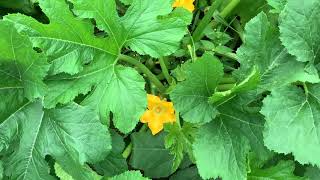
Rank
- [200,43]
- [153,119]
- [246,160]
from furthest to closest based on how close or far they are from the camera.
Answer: [200,43] < [153,119] < [246,160]

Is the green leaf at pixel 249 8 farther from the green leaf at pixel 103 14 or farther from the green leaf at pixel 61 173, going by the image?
the green leaf at pixel 61 173

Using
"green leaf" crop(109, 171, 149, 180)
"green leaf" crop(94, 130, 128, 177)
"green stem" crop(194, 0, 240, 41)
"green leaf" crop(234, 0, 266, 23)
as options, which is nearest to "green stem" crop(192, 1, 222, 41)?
"green stem" crop(194, 0, 240, 41)

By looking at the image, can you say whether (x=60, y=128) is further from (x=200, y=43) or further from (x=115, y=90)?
(x=200, y=43)

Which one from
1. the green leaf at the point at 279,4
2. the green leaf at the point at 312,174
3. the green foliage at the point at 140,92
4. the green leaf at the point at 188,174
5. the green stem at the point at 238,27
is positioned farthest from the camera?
the green stem at the point at 238,27

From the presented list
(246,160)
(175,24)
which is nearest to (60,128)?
(175,24)

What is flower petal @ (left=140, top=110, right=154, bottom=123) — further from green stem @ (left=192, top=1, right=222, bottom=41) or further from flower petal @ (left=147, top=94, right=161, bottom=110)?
green stem @ (left=192, top=1, right=222, bottom=41)

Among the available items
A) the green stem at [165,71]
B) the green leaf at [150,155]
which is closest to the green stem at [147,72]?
the green stem at [165,71]

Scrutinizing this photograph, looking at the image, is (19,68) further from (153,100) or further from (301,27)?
(301,27)
